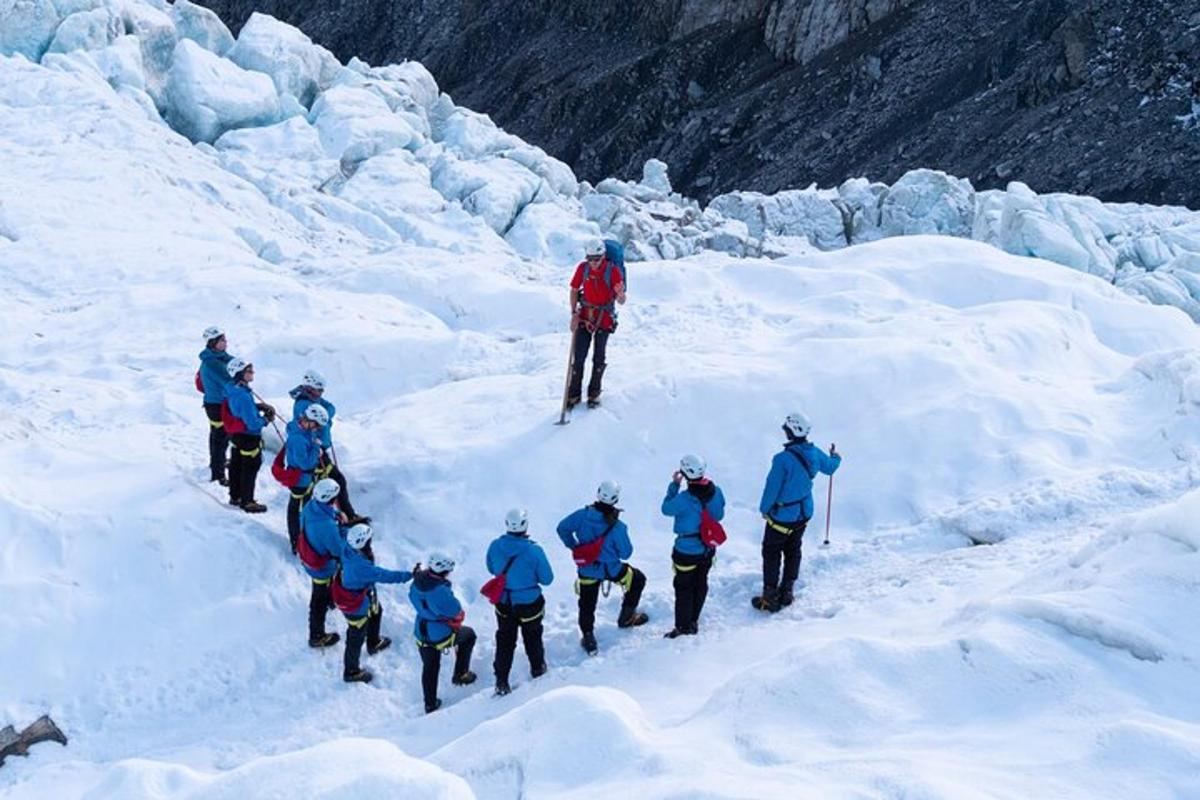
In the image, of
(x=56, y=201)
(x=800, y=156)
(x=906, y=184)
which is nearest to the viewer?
(x=56, y=201)

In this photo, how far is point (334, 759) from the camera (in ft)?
16.0

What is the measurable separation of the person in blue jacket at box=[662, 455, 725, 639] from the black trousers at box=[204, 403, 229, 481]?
4.44 meters

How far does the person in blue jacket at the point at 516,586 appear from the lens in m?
7.43

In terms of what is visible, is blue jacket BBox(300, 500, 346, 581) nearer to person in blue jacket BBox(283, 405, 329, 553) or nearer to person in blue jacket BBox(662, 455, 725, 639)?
person in blue jacket BBox(283, 405, 329, 553)

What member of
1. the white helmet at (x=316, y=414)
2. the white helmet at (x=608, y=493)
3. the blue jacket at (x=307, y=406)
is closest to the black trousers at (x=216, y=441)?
the blue jacket at (x=307, y=406)

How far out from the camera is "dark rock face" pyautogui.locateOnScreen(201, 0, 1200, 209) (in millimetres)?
43188

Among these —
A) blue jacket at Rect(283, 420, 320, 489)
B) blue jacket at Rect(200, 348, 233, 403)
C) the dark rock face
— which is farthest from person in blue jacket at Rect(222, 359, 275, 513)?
the dark rock face

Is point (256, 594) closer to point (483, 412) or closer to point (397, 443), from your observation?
point (397, 443)

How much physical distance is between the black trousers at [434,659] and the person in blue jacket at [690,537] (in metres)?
1.53

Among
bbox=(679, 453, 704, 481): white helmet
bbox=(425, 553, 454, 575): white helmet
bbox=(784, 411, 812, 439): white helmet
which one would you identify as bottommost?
bbox=(425, 553, 454, 575): white helmet

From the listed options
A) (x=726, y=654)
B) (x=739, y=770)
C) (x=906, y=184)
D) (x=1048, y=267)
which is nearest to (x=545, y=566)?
(x=726, y=654)

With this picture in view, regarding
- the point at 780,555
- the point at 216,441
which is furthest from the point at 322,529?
the point at 780,555

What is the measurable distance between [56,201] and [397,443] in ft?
37.0

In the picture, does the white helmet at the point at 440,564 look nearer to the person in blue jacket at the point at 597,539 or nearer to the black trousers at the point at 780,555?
the person in blue jacket at the point at 597,539
